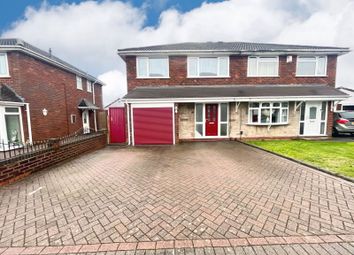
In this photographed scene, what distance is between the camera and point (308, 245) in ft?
7.49

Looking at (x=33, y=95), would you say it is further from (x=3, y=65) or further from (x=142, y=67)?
(x=142, y=67)

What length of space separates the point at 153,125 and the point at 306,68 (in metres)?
11.4

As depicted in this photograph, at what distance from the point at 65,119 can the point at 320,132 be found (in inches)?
712

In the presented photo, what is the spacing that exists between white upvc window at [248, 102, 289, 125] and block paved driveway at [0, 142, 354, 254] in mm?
6027

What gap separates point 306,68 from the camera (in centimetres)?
1177

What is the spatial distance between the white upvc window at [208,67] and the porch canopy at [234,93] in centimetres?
85

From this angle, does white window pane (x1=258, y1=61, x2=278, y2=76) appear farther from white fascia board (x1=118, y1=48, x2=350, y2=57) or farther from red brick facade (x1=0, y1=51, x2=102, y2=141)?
red brick facade (x1=0, y1=51, x2=102, y2=141)

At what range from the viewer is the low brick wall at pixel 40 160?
181 inches

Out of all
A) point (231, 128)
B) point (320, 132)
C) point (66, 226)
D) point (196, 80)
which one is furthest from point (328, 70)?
point (66, 226)

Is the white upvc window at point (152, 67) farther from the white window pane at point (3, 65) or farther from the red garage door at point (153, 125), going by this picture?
the white window pane at point (3, 65)

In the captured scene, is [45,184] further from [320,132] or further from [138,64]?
[320,132]

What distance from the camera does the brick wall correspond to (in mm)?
11336

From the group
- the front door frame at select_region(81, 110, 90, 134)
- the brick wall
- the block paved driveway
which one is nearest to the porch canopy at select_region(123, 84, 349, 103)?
the brick wall

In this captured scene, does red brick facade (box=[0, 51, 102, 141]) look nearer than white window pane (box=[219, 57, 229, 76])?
Yes
